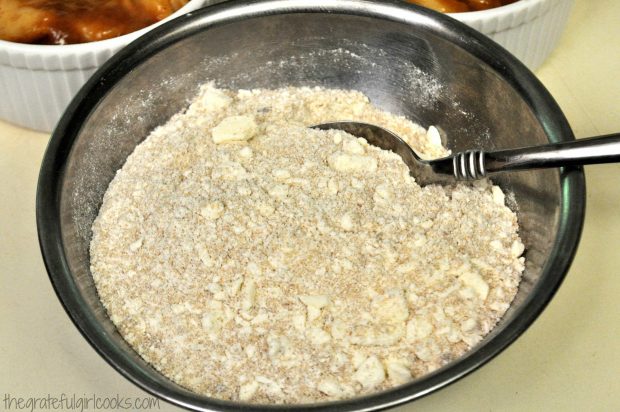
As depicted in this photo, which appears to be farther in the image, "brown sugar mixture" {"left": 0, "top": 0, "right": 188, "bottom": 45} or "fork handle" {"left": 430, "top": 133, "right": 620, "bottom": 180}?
"brown sugar mixture" {"left": 0, "top": 0, "right": 188, "bottom": 45}

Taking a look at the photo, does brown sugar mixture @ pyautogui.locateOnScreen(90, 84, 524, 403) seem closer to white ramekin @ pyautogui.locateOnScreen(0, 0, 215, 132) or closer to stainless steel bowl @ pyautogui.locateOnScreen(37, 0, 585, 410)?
stainless steel bowl @ pyautogui.locateOnScreen(37, 0, 585, 410)

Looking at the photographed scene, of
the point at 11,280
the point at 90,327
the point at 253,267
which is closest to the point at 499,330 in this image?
the point at 253,267

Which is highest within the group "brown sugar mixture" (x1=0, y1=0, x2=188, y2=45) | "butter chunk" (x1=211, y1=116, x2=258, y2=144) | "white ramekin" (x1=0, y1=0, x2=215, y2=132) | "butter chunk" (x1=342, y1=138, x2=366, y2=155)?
"brown sugar mixture" (x1=0, y1=0, x2=188, y2=45)

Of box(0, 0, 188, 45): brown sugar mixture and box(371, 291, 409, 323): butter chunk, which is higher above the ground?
box(0, 0, 188, 45): brown sugar mixture

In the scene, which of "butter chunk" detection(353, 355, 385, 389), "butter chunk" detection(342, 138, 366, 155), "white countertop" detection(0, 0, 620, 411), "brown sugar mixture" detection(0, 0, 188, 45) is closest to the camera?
"butter chunk" detection(353, 355, 385, 389)

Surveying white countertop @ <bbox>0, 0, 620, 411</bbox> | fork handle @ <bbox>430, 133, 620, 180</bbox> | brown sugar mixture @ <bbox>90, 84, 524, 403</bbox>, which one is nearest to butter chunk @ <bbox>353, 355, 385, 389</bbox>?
brown sugar mixture @ <bbox>90, 84, 524, 403</bbox>

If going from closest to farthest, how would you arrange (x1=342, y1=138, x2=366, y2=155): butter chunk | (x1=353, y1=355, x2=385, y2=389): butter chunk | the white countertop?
(x1=353, y1=355, x2=385, y2=389): butter chunk → the white countertop → (x1=342, y1=138, x2=366, y2=155): butter chunk

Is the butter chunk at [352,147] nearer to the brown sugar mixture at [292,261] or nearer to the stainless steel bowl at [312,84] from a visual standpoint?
the brown sugar mixture at [292,261]

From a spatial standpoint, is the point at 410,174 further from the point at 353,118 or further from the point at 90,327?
the point at 90,327
